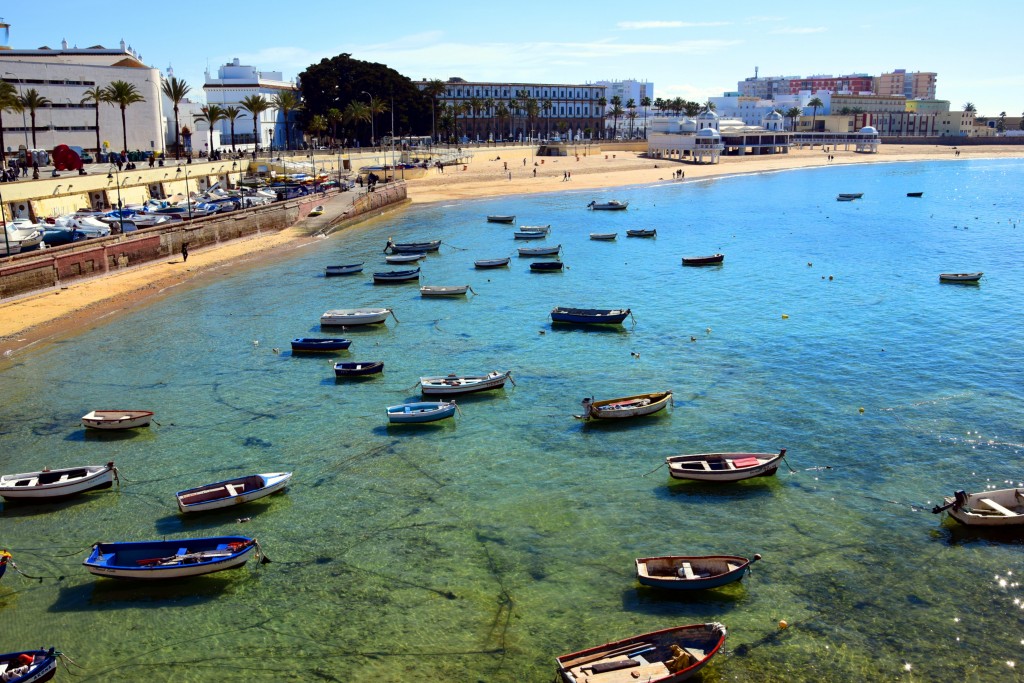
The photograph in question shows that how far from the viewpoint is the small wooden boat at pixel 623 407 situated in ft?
119

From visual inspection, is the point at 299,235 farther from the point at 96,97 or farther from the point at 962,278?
the point at 962,278

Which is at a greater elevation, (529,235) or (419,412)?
(529,235)

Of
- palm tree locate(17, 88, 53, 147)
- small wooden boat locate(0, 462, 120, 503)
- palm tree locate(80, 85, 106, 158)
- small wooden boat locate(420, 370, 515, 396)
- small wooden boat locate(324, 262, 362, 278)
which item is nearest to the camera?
small wooden boat locate(0, 462, 120, 503)

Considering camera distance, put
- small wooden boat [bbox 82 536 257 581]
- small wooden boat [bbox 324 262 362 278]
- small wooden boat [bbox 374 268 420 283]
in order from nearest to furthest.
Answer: small wooden boat [bbox 82 536 257 581] < small wooden boat [bbox 374 268 420 283] < small wooden boat [bbox 324 262 362 278]

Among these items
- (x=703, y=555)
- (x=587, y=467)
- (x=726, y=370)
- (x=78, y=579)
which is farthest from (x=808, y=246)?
(x=78, y=579)

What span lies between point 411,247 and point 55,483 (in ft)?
171

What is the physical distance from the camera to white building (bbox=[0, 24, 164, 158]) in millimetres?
99875

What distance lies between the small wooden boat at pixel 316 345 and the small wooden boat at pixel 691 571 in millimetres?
27132

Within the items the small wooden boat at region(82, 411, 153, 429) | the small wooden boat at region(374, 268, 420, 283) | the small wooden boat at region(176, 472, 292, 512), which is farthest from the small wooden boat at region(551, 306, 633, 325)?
the small wooden boat at region(176, 472, 292, 512)

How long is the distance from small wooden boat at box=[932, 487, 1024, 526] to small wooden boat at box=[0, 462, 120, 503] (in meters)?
28.4

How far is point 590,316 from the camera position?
172 ft

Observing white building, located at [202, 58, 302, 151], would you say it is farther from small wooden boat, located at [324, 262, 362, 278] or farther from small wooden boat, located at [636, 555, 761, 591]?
small wooden boat, located at [636, 555, 761, 591]

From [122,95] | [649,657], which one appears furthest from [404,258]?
[649,657]

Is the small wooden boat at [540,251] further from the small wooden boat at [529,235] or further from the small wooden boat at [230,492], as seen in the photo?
the small wooden boat at [230,492]
